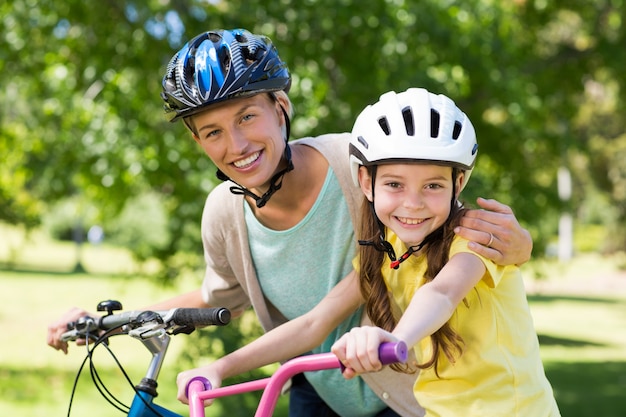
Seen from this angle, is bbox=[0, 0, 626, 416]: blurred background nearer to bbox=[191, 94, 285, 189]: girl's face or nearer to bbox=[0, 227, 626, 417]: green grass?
bbox=[0, 227, 626, 417]: green grass

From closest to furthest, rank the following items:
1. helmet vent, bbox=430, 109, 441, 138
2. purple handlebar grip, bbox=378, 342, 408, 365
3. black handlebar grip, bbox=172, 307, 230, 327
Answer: purple handlebar grip, bbox=378, 342, 408, 365 → black handlebar grip, bbox=172, 307, 230, 327 → helmet vent, bbox=430, 109, 441, 138

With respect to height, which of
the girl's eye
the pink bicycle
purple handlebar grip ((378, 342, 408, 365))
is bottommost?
purple handlebar grip ((378, 342, 408, 365))

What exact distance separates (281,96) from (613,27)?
9.93m

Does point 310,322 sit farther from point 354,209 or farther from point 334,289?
point 354,209

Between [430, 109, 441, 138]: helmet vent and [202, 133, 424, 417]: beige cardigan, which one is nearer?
[430, 109, 441, 138]: helmet vent

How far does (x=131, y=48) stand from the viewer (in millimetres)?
9766

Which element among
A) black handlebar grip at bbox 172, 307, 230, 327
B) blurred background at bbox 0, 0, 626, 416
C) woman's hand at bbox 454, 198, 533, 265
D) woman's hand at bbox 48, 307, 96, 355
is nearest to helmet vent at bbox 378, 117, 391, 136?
woman's hand at bbox 454, 198, 533, 265

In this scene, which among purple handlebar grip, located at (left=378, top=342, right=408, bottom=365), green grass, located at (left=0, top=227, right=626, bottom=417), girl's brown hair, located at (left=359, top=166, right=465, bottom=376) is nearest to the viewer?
purple handlebar grip, located at (left=378, top=342, right=408, bottom=365)

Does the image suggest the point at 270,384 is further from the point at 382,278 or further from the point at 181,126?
the point at 181,126

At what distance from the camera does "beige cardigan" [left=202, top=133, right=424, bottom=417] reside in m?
3.21

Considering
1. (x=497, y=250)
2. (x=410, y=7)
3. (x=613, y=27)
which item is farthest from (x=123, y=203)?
(x=497, y=250)

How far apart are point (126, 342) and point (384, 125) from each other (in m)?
16.6

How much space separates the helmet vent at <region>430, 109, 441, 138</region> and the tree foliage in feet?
13.5

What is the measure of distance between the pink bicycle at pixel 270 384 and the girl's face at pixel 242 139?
0.77m
